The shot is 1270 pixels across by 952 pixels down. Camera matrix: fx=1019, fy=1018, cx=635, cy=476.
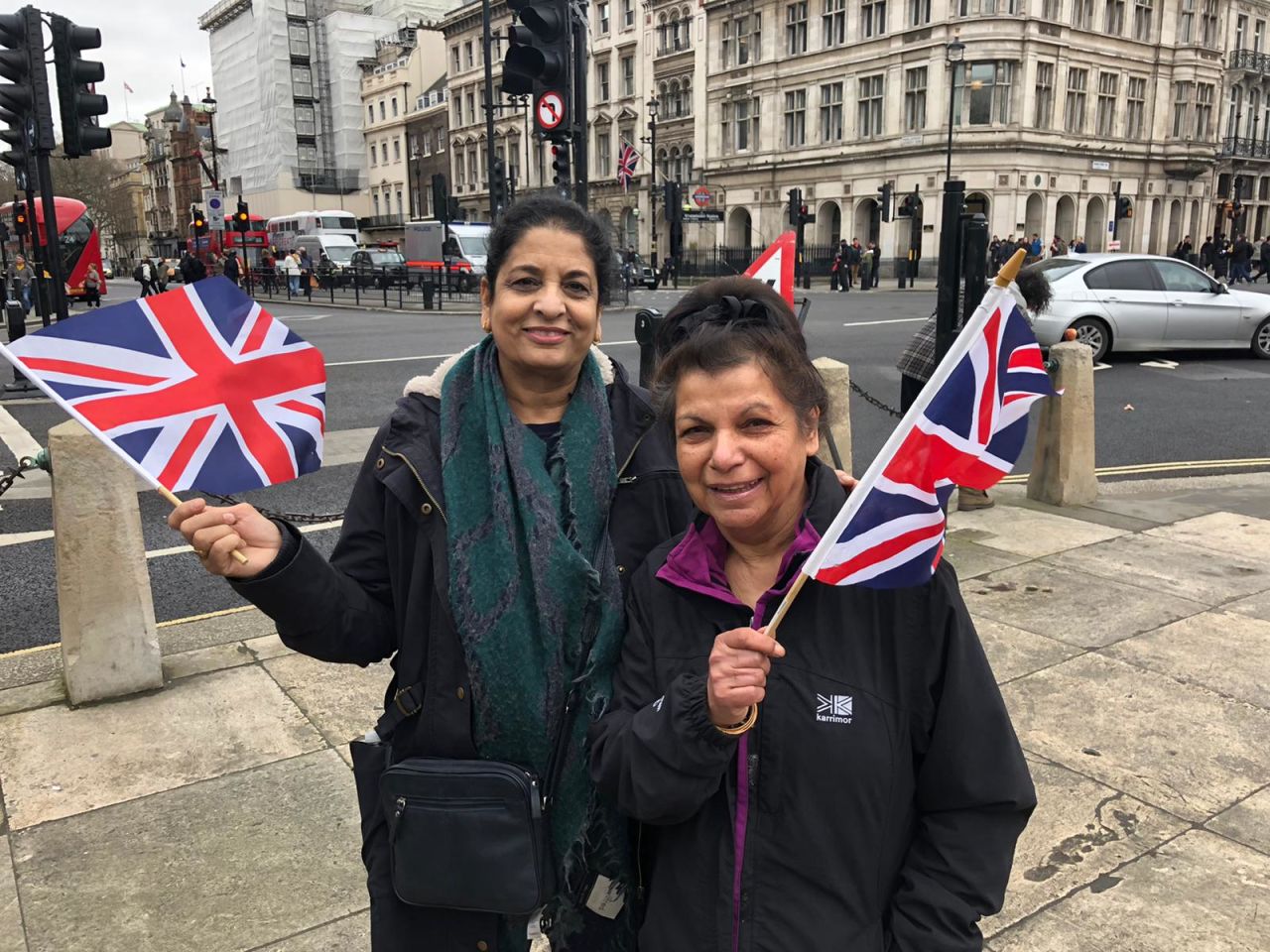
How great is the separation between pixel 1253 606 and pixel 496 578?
4847 mm

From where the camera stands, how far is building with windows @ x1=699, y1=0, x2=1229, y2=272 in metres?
43.3

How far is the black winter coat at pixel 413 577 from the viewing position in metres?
1.88

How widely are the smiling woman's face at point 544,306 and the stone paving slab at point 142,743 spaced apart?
239 centimetres

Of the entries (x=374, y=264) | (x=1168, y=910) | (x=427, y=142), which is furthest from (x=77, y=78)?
(x=427, y=142)

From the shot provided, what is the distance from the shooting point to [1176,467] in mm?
8938

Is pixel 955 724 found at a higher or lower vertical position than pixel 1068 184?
lower

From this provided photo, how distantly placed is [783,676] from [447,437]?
29.9 inches

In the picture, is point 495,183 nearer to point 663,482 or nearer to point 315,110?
point 663,482

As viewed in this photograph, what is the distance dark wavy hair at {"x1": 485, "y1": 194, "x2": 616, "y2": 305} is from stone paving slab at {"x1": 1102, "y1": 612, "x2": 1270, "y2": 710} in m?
3.52

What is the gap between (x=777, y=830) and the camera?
1.66 m

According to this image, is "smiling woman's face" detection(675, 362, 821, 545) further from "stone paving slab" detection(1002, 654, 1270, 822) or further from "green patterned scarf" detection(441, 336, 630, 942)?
"stone paving slab" detection(1002, 654, 1270, 822)

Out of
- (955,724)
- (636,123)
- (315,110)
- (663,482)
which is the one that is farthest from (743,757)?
(315,110)

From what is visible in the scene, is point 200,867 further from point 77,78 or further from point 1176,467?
point 77,78

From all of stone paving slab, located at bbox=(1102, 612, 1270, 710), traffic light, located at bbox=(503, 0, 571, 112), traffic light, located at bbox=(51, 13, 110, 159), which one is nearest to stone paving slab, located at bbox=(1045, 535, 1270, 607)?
stone paving slab, located at bbox=(1102, 612, 1270, 710)
